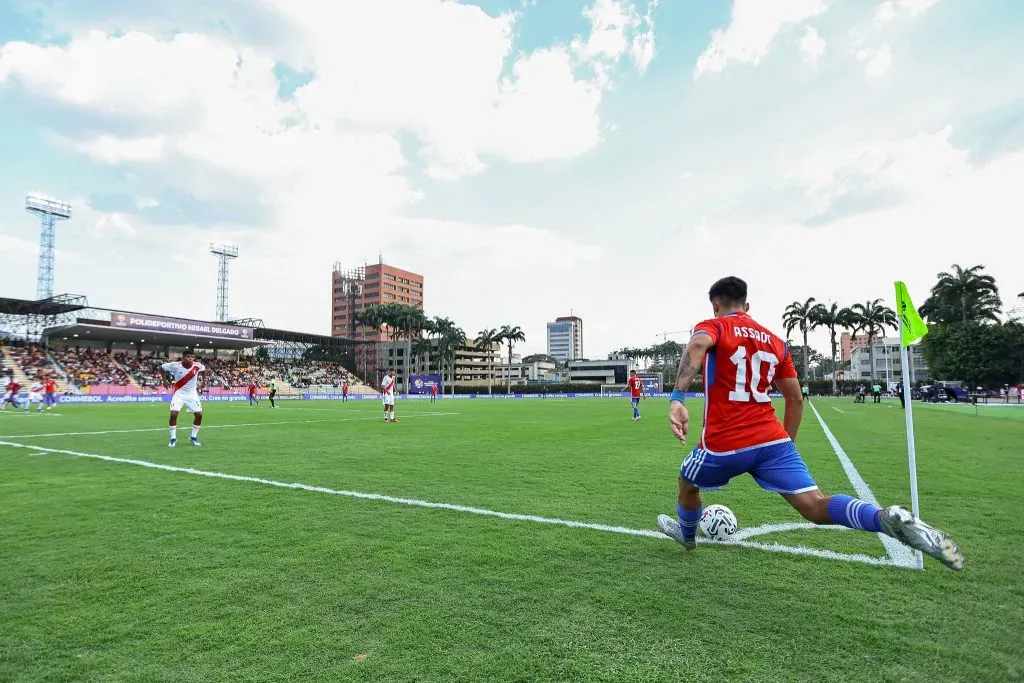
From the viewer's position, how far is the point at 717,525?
16.1ft

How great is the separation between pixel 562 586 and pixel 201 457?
9.17 m

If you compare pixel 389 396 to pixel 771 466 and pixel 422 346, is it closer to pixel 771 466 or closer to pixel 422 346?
pixel 771 466

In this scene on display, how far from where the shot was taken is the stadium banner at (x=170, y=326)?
58463mm

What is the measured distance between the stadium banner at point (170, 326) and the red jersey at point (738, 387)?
68.5 meters

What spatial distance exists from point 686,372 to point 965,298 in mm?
79785

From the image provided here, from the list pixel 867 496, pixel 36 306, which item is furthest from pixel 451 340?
pixel 867 496

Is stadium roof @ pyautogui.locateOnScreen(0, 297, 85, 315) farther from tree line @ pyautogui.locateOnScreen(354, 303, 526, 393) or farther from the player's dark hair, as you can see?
the player's dark hair

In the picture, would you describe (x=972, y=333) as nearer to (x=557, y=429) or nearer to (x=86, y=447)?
(x=557, y=429)

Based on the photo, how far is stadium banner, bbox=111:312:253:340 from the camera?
58.5 metres

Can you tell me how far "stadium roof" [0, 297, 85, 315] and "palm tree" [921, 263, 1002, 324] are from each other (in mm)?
92538

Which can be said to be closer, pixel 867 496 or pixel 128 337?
pixel 867 496

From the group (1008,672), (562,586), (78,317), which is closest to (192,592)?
(562,586)

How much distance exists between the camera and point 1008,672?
268 cm

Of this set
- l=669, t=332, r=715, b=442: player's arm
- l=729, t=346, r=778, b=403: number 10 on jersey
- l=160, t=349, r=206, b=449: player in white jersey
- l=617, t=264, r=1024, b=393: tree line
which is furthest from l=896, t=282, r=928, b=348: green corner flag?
l=617, t=264, r=1024, b=393: tree line
